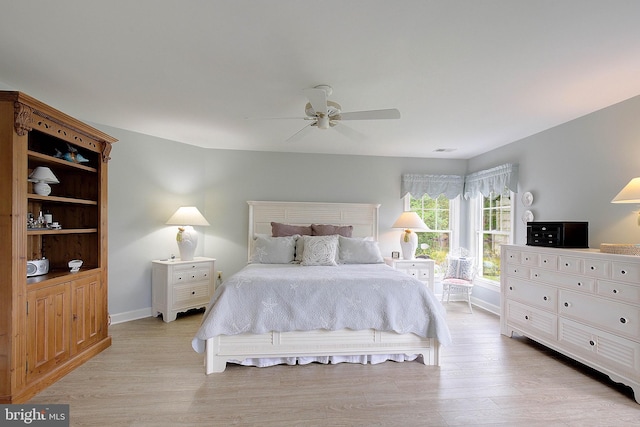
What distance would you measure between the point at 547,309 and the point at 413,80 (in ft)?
8.20

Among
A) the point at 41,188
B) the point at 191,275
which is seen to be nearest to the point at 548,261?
the point at 191,275

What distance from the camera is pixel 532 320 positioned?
312 cm

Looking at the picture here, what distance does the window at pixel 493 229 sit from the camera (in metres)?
4.34

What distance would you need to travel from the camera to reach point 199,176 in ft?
15.1

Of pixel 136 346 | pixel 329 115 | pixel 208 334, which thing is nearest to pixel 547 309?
pixel 329 115

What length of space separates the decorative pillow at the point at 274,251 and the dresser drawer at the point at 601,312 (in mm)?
2806

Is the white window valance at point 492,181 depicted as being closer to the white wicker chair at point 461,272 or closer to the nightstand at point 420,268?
the white wicker chair at point 461,272

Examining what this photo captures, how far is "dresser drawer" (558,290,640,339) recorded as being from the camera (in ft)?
7.41

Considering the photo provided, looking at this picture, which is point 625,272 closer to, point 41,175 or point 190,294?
point 190,294

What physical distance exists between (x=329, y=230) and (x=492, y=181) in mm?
2410

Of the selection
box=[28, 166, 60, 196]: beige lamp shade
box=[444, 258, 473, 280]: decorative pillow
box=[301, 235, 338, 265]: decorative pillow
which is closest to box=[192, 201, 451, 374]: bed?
box=[301, 235, 338, 265]: decorative pillow

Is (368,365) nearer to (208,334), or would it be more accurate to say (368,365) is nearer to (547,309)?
(208,334)

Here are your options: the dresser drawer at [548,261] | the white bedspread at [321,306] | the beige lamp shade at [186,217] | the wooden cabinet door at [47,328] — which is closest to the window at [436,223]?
the dresser drawer at [548,261]

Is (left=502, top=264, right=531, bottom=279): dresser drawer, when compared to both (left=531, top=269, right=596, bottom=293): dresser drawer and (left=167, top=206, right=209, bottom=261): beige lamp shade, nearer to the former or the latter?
(left=531, top=269, right=596, bottom=293): dresser drawer
